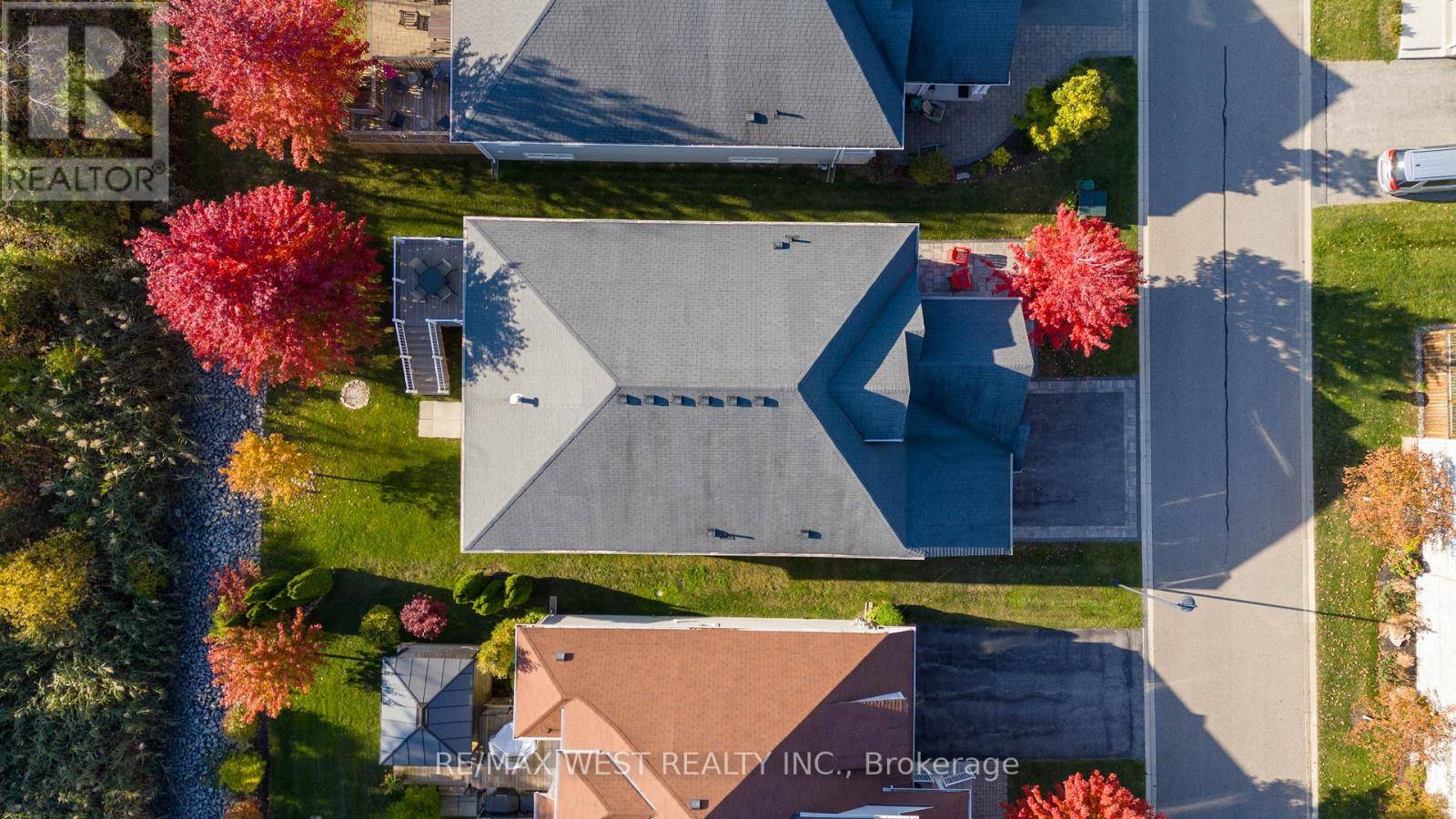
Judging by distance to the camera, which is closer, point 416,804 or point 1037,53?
point 416,804

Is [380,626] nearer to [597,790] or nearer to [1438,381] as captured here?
[597,790]

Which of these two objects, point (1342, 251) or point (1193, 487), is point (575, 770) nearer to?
point (1193, 487)

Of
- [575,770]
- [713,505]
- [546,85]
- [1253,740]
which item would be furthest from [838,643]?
[546,85]

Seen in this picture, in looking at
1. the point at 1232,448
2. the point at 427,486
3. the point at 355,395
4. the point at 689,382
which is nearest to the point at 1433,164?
the point at 1232,448

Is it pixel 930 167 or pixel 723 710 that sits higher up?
pixel 930 167

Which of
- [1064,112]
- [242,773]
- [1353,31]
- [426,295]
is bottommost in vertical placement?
[242,773]

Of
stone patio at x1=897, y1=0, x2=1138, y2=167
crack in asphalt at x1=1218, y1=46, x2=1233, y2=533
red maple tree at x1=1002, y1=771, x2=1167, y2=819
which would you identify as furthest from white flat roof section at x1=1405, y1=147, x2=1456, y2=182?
red maple tree at x1=1002, y1=771, x2=1167, y2=819

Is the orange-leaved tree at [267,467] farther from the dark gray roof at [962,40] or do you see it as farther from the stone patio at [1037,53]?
the stone patio at [1037,53]
